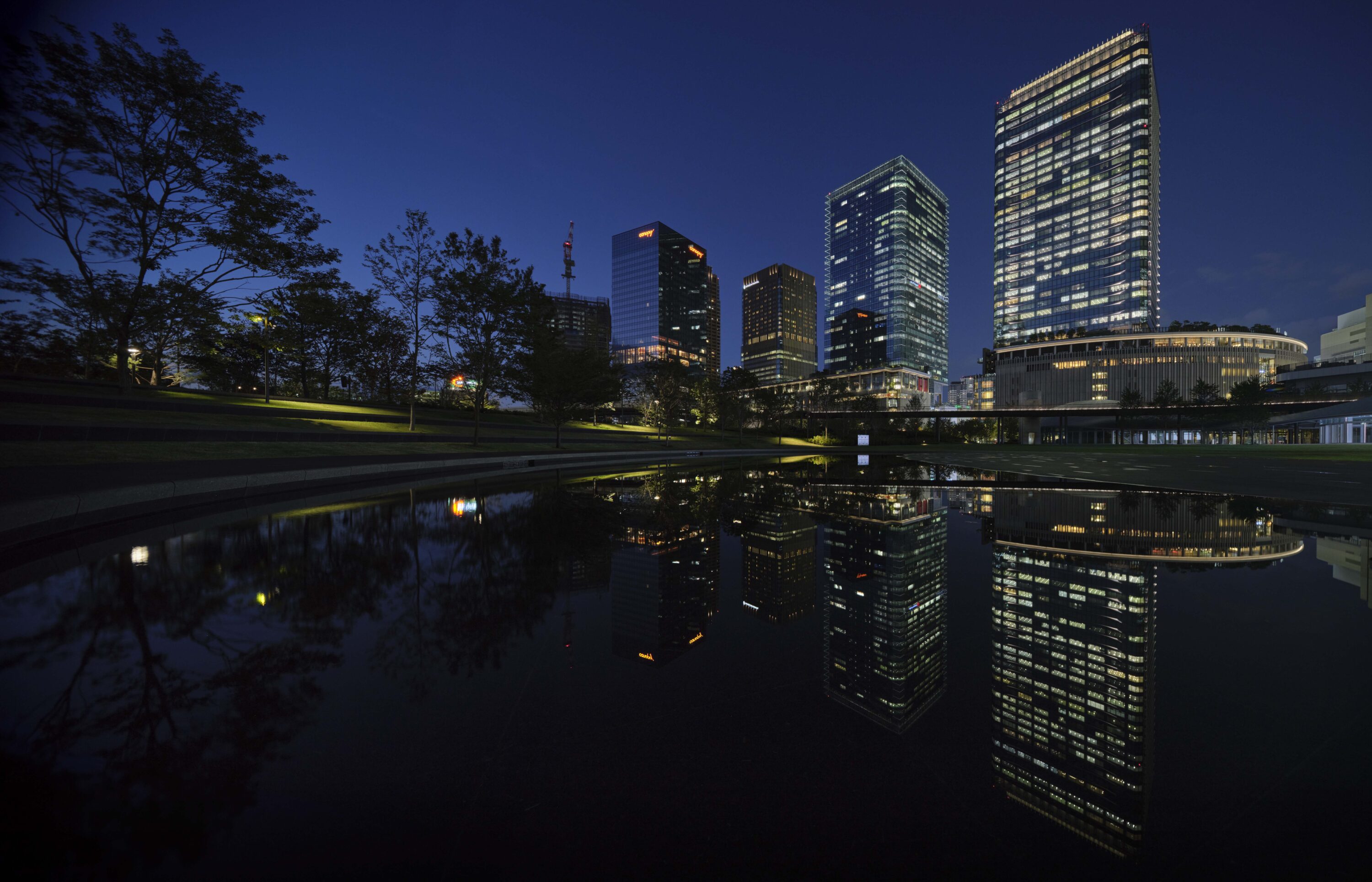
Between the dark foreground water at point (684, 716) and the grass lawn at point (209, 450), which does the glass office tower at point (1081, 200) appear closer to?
the grass lawn at point (209, 450)

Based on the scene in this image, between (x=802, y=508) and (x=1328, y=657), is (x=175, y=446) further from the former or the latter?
(x=1328, y=657)

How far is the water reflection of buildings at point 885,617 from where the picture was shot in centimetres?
304

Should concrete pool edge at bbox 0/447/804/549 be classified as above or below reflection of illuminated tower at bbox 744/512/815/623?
above

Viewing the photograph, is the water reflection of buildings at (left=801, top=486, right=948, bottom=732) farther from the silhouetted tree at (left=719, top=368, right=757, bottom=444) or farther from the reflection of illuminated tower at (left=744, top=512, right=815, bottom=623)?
the silhouetted tree at (left=719, top=368, right=757, bottom=444)

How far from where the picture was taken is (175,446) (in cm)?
1406

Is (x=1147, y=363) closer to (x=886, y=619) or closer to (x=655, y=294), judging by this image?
(x=655, y=294)

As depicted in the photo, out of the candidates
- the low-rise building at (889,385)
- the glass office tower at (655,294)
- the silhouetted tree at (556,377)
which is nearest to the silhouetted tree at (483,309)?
the silhouetted tree at (556,377)

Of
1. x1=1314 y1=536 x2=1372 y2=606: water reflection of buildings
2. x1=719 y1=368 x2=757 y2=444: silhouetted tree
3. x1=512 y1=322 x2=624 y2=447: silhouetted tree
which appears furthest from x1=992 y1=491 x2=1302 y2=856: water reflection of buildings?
x1=719 y1=368 x2=757 y2=444: silhouetted tree

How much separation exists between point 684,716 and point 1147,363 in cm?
15444

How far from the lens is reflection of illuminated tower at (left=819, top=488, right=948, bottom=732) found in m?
3.03

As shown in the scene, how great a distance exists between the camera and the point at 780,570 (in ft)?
19.3

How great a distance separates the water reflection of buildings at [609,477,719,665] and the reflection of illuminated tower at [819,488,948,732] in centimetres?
113

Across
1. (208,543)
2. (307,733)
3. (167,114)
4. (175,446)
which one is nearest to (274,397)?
(167,114)

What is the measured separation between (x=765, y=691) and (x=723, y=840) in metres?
1.21
